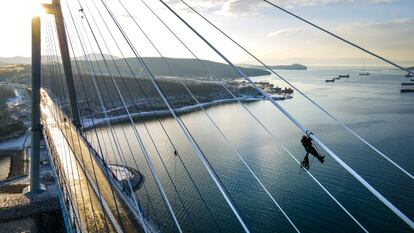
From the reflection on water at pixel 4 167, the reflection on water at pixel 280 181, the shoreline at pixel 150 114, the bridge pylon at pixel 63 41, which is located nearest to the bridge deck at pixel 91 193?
the reflection on water at pixel 280 181

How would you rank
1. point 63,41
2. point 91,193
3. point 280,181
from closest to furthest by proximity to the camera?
point 91,193, point 280,181, point 63,41

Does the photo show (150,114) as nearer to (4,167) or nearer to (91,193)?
(4,167)

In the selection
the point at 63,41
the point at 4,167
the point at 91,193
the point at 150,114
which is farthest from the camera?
the point at 150,114

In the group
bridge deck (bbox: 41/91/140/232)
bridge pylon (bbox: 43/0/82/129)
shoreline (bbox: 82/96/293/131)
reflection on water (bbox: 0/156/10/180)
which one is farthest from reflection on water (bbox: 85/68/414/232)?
shoreline (bbox: 82/96/293/131)

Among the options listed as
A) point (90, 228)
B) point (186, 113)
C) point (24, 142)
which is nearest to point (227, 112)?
point (186, 113)

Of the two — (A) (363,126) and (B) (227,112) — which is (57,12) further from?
(B) (227,112)

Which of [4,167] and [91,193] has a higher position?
[4,167]

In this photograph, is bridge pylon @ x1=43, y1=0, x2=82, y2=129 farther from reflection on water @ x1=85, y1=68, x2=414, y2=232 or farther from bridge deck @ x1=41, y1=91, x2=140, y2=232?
reflection on water @ x1=85, y1=68, x2=414, y2=232

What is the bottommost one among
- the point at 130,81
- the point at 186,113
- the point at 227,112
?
the point at 227,112

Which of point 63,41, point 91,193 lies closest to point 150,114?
Result: point 63,41
